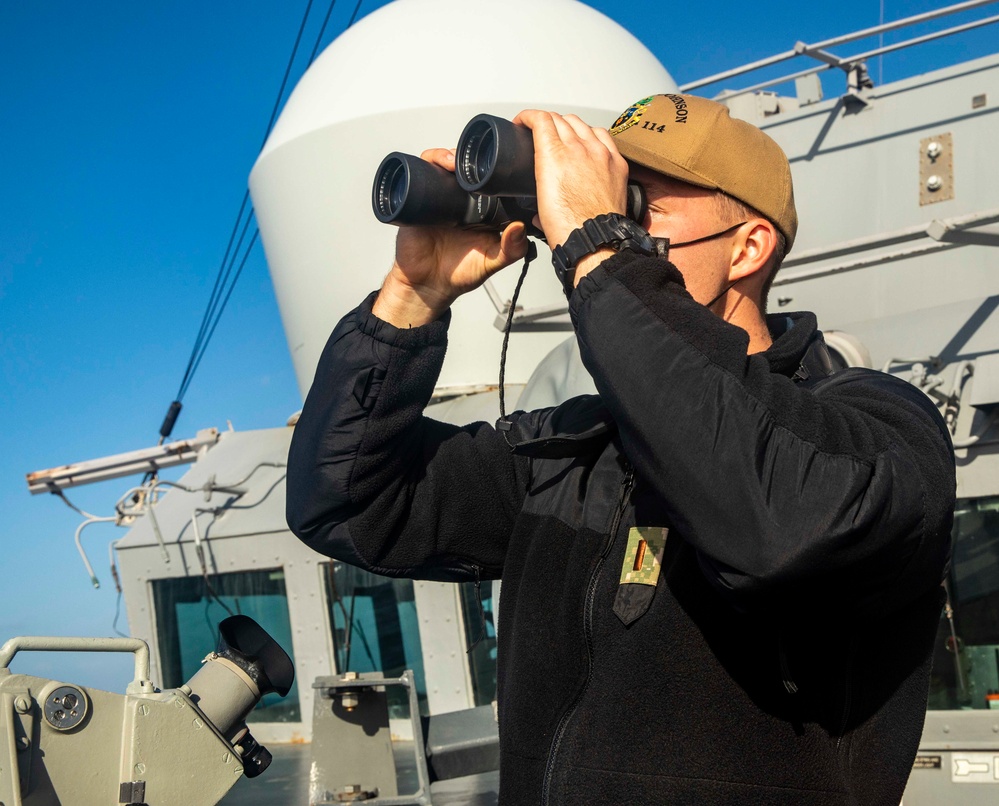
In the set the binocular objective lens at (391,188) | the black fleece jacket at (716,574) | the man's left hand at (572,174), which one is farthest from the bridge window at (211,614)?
the man's left hand at (572,174)

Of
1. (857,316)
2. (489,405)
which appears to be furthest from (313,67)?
(857,316)

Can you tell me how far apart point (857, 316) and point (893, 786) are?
4545mm

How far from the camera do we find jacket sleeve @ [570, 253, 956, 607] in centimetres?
132

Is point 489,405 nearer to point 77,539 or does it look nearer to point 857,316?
point 857,316

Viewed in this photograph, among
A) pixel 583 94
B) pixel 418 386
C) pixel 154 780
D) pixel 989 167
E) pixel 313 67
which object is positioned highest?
pixel 313 67

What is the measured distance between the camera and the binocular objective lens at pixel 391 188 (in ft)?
6.31

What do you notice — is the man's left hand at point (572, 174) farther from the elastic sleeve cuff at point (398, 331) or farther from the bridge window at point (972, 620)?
the bridge window at point (972, 620)

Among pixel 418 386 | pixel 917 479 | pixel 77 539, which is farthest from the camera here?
pixel 77 539

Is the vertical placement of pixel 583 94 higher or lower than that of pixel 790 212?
higher

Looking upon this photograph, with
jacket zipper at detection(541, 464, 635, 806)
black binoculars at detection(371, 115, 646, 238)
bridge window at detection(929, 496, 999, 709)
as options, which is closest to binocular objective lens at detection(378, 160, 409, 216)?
black binoculars at detection(371, 115, 646, 238)

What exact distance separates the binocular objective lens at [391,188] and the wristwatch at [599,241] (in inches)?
18.4

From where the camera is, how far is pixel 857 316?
5.76 m

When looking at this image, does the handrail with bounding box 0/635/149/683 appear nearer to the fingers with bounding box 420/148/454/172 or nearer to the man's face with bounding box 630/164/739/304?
the fingers with bounding box 420/148/454/172

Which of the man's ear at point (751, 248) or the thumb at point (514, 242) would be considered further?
the thumb at point (514, 242)
